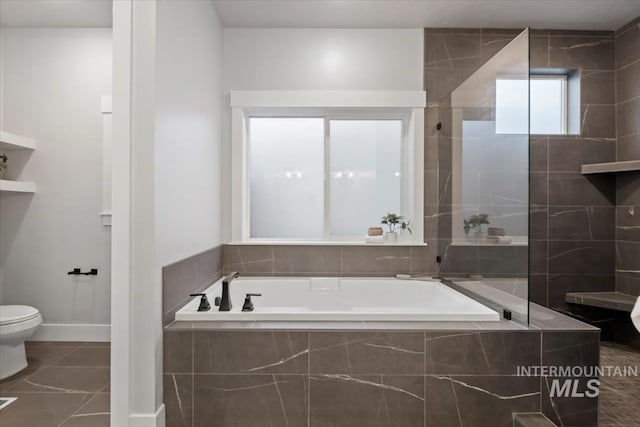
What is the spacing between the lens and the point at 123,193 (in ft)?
5.78

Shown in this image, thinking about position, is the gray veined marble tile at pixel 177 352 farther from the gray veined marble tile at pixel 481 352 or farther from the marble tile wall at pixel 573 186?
the marble tile wall at pixel 573 186

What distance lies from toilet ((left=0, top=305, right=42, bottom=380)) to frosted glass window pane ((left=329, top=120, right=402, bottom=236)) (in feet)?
7.41

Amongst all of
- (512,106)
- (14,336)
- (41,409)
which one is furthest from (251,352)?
(512,106)

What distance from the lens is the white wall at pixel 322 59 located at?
3117mm

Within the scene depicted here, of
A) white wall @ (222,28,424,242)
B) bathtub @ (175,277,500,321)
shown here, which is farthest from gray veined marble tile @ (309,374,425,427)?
white wall @ (222,28,424,242)

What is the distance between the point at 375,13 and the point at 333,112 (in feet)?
2.67

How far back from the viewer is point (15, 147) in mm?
3029

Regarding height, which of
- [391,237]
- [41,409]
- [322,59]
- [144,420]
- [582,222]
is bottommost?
[41,409]

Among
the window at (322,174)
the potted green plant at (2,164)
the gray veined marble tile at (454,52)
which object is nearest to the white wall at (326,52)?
the gray veined marble tile at (454,52)

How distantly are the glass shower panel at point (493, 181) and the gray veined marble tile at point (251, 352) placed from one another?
3.81 ft

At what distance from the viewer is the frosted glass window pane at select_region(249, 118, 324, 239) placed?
3.33 metres

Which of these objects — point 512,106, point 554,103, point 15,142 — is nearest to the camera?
point 512,106

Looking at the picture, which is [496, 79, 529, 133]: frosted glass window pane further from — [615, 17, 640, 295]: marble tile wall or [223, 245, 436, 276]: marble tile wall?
[615, 17, 640, 295]: marble tile wall

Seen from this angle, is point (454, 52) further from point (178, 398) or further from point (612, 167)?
point (178, 398)
